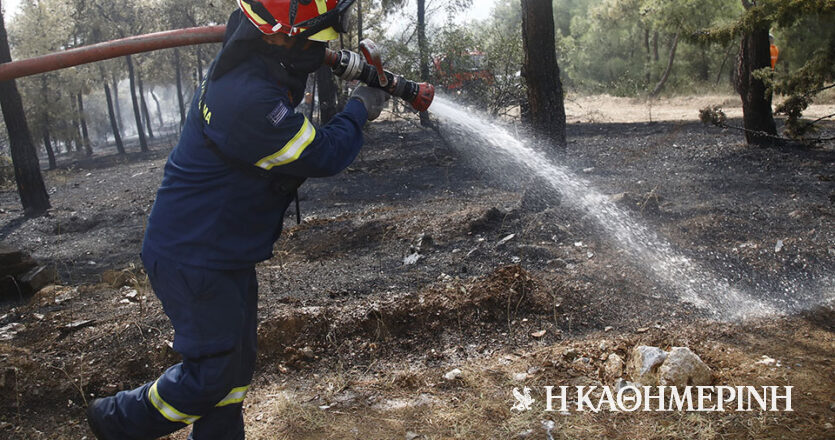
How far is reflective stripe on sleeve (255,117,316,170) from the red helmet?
316mm

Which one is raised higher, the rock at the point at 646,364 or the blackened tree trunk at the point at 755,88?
the blackened tree trunk at the point at 755,88

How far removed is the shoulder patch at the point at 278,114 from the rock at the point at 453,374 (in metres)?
1.72

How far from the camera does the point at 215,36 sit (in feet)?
11.1

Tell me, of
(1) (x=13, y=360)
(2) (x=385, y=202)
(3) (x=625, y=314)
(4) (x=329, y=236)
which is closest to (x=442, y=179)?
(2) (x=385, y=202)

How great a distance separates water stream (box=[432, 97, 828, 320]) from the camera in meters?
3.67

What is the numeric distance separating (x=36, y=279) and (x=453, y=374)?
4.00 m

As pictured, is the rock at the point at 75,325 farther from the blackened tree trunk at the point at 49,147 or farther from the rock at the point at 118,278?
the blackened tree trunk at the point at 49,147

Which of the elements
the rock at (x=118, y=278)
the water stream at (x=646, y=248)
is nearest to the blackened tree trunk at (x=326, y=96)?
A: the water stream at (x=646, y=248)

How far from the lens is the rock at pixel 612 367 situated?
117 inches

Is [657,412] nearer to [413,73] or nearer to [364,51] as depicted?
[364,51]

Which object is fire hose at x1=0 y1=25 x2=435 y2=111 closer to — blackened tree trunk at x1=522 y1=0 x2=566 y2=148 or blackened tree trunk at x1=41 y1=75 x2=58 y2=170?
blackened tree trunk at x1=522 y1=0 x2=566 y2=148

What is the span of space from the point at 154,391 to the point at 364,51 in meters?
1.57

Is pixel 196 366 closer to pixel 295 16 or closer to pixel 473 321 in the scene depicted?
pixel 295 16

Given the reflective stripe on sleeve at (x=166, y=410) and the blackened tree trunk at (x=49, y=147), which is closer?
the reflective stripe on sleeve at (x=166, y=410)
